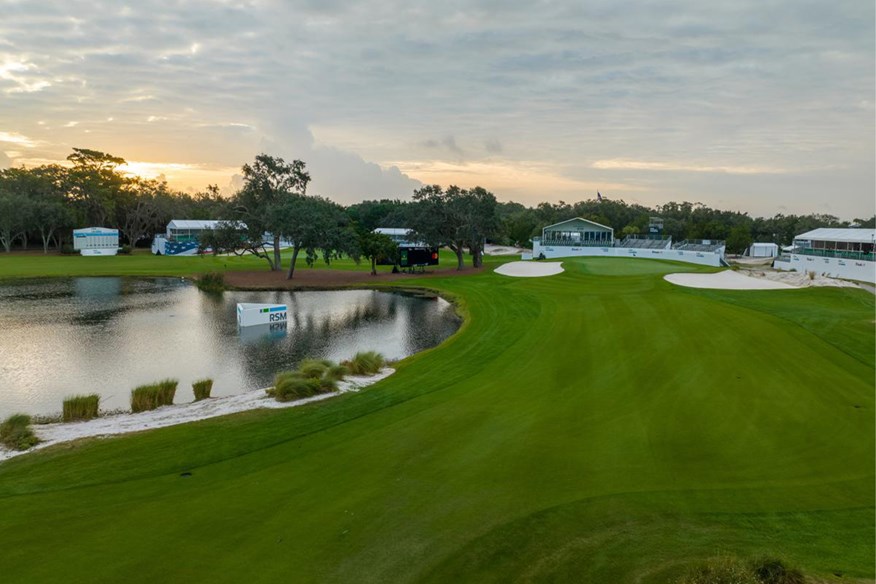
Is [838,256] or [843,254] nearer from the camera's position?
[843,254]

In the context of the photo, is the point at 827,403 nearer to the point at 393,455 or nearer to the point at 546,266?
the point at 393,455

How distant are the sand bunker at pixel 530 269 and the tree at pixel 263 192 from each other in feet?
72.8

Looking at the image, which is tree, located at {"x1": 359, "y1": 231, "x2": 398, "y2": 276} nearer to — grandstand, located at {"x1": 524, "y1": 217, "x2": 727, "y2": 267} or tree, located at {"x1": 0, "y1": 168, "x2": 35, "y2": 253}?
grandstand, located at {"x1": 524, "y1": 217, "x2": 727, "y2": 267}

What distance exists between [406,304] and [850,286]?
89.9ft

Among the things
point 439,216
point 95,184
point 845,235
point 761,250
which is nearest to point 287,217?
point 439,216

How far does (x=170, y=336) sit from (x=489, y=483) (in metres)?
21.4

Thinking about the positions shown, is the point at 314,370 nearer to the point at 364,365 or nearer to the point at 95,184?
the point at 364,365

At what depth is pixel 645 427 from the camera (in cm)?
1308

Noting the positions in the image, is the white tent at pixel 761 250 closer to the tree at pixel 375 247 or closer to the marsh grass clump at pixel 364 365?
the tree at pixel 375 247

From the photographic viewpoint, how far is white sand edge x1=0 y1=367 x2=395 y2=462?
13.1 metres

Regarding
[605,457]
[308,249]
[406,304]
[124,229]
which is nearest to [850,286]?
[406,304]

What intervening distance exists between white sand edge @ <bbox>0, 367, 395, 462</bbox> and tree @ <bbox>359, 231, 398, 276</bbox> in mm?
33165

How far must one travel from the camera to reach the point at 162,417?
1484 centimetres

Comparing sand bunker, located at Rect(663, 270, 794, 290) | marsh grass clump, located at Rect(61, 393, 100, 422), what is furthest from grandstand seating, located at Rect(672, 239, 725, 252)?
marsh grass clump, located at Rect(61, 393, 100, 422)
